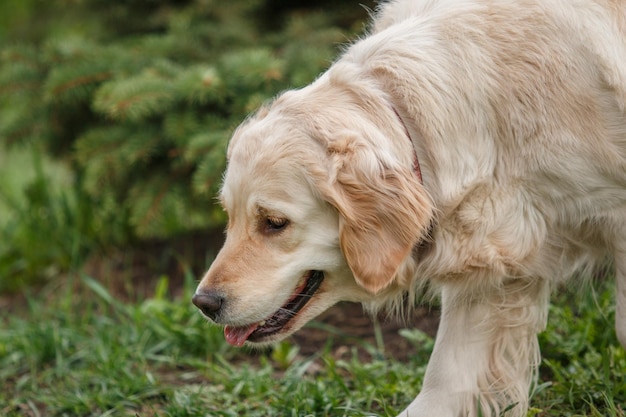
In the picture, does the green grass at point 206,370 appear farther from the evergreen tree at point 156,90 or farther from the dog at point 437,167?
the evergreen tree at point 156,90

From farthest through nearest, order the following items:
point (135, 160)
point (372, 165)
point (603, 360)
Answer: point (135, 160) → point (603, 360) → point (372, 165)

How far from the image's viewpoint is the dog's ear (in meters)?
2.70

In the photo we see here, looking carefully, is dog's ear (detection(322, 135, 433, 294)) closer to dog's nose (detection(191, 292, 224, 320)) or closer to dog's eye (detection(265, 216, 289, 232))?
dog's eye (detection(265, 216, 289, 232))

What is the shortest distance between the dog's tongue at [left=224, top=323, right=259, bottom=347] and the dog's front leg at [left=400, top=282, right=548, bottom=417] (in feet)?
1.92

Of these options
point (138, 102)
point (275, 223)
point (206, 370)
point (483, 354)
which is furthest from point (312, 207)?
point (138, 102)

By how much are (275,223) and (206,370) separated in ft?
4.35

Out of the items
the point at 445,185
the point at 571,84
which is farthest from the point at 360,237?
the point at 571,84

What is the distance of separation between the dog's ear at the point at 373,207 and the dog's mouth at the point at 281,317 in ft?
0.77

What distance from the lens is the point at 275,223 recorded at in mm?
2820

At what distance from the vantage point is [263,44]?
5.10 m

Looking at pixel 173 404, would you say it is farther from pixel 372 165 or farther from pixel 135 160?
pixel 135 160

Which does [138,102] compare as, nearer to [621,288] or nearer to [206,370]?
[206,370]

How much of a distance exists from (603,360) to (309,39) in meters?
2.44

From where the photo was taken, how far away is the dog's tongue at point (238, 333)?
3.00 metres
